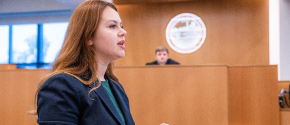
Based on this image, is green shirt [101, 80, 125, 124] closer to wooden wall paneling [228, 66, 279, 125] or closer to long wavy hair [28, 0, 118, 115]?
long wavy hair [28, 0, 118, 115]

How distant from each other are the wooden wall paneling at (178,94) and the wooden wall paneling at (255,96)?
1.34ft

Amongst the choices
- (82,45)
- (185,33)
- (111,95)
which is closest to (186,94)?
(111,95)

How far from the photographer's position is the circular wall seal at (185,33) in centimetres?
652

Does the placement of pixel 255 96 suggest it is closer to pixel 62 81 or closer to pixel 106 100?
pixel 106 100

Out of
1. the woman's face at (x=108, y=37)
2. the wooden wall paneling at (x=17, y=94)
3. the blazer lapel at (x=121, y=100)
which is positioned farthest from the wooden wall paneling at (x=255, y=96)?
the woman's face at (x=108, y=37)

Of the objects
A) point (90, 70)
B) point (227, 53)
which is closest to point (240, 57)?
point (227, 53)

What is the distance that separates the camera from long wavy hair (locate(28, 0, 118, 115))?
109 cm

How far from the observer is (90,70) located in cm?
111

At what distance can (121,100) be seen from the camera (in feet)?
3.92

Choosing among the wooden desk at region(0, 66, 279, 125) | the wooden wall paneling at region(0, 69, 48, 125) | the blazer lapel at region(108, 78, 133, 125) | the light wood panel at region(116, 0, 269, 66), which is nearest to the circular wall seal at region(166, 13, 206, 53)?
the light wood panel at region(116, 0, 269, 66)

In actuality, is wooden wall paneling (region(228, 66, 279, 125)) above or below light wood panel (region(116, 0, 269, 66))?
below

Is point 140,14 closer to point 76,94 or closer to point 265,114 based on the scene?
point 265,114

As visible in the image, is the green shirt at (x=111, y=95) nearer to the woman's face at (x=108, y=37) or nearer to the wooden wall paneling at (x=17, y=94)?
the woman's face at (x=108, y=37)

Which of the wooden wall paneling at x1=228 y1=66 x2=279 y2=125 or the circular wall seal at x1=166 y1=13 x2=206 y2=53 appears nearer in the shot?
the wooden wall paneling at x1=228 y1=66 x2=279 y2=125
